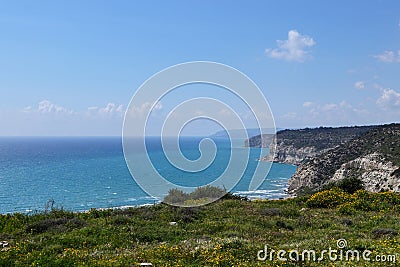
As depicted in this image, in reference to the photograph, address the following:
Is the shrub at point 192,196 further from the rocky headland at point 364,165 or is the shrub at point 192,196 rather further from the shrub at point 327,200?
the rocky headland at point 364,165

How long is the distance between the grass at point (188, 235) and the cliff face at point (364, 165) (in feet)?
180

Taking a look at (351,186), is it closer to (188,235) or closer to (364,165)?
(188,235)

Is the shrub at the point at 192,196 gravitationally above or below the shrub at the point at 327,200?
above

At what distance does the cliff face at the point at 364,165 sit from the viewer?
2758 inches

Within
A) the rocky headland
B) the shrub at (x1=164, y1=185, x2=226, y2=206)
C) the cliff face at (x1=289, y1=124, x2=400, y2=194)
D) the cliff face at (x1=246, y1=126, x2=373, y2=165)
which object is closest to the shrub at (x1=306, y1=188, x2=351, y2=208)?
the shrub at (x1=164, y1=185, x2=226, y2=206)

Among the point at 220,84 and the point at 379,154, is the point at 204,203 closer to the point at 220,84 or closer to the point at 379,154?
the point at 220,84

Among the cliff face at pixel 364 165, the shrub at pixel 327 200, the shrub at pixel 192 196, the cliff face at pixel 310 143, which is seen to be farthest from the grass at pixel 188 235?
the cliff face at pixel 310 143

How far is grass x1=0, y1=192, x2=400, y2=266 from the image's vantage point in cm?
1030

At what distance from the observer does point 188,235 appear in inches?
553

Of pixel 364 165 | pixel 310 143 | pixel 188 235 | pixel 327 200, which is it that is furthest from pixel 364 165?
pixel 310 143

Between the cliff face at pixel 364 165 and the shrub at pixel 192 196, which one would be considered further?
the cliff face at pixel 364 165

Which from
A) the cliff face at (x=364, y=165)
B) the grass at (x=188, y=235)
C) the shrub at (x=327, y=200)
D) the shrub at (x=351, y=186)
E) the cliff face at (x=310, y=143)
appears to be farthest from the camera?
Answer: the cliff face at (x=310, y=143)

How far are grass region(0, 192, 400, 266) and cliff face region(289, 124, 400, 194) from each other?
5481 cm

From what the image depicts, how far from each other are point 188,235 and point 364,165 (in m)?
76.3
